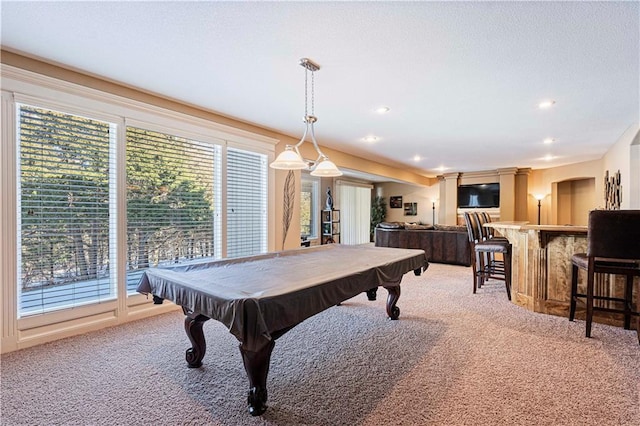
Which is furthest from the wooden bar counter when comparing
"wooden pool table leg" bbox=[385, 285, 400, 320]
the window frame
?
the window frame

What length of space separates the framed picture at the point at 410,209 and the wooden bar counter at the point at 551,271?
7.40 metres

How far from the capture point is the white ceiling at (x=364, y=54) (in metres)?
1.92

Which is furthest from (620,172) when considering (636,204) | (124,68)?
(124,68)

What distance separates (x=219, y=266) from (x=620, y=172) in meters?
6.32

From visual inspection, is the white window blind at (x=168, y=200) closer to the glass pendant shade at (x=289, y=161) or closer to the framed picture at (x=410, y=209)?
the glass pendant shade at (x=289, y=161)

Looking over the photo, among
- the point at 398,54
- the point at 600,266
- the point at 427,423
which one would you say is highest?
the point at 398,54

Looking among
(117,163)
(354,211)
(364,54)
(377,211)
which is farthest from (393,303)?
(377,211)

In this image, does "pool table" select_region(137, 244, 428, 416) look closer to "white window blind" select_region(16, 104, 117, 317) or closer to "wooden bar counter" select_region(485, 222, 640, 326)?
"white window blind" select_region(16, 104, 117, 317)

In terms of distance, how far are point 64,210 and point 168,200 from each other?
3.05ft

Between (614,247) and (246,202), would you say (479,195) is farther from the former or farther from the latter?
(246,202)

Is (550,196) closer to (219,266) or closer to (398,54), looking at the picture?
(398,54)

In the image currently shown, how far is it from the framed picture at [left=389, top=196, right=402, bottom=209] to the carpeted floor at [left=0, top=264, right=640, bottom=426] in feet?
27.0

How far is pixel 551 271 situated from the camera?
335 cm

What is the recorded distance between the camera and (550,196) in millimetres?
8344
